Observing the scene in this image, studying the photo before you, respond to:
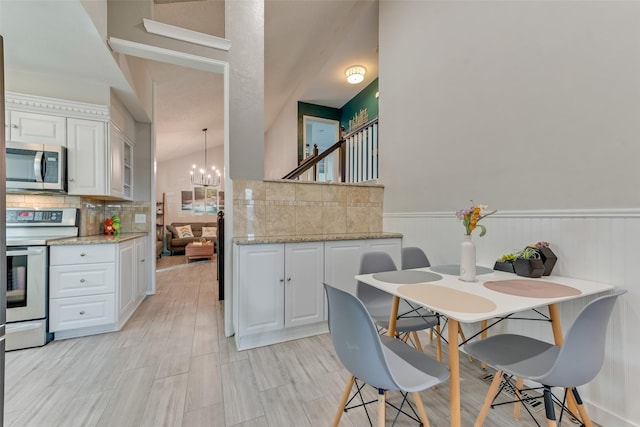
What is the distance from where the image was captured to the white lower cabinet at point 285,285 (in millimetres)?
2283

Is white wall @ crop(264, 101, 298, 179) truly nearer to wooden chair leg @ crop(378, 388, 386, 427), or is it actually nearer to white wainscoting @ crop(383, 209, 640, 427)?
white wainscoting @ crop(383, 209, 640, 427)

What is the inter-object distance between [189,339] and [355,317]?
2.12m

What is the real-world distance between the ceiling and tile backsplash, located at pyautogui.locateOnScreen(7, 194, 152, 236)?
1286 mm

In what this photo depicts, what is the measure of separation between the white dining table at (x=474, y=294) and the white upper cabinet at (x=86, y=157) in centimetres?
297

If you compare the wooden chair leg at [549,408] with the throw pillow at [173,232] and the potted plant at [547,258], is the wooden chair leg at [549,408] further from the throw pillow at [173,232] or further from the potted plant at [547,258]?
the throw pillow at [173,232]

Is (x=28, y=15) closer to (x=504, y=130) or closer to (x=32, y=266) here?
(x=32, y=266)

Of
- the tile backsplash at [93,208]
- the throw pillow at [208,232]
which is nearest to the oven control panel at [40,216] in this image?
the tile backsplash at [93,208]

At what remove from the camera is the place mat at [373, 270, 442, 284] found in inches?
62.4

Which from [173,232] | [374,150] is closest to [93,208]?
[374,150]

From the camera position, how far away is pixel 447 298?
1.24m

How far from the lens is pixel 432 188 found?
2.57 meters

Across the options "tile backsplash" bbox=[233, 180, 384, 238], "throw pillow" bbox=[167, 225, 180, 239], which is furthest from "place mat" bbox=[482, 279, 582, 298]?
"throw pillow" bbox=[167, 225, 180, 239]

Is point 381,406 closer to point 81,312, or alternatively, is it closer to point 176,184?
point 81,312

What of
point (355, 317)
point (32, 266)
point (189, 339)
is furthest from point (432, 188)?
point (32, 266)
